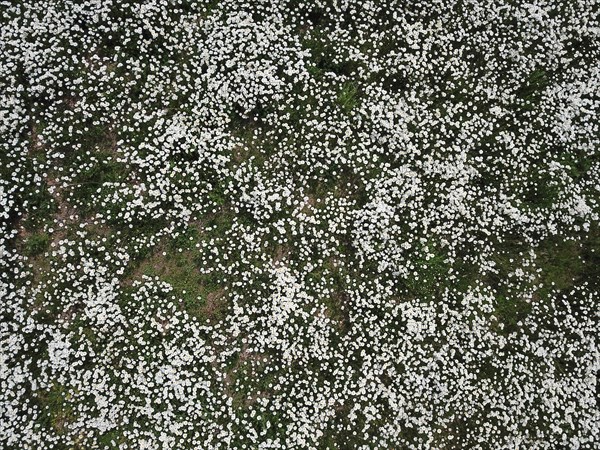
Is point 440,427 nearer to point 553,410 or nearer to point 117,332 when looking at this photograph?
point 553,410

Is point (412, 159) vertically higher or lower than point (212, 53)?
lower

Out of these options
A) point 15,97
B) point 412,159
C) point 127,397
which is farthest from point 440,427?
point 15,97

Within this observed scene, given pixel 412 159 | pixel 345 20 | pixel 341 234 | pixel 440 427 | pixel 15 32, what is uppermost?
pixel 345 20

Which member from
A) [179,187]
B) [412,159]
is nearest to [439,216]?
[412,159]

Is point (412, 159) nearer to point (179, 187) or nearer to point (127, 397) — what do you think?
point (179, 187)

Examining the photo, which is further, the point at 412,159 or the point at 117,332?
the point at 412,159

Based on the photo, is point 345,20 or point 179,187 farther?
point 345,20
